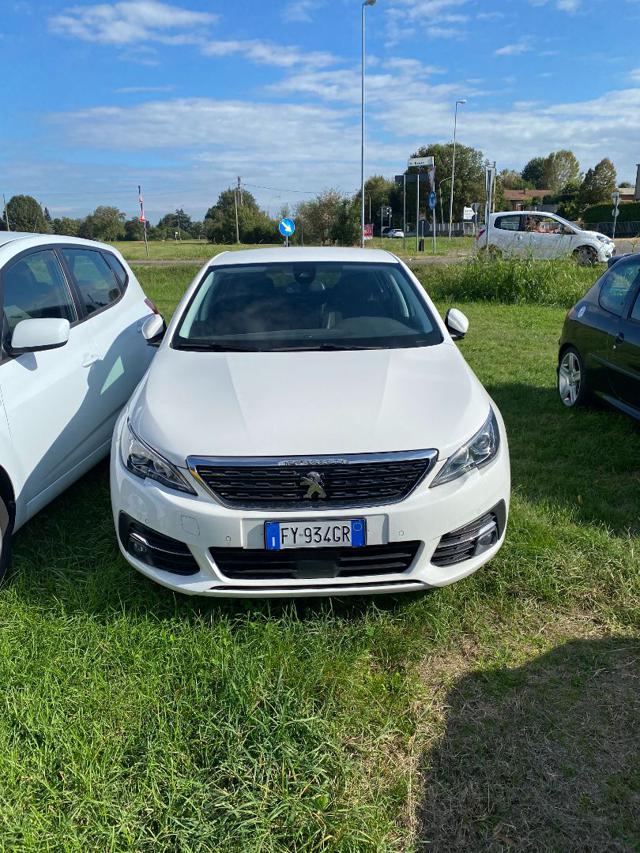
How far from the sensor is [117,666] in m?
2.56

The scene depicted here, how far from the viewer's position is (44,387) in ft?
11.3

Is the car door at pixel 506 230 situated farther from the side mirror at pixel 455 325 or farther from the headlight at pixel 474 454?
the headlight at pixel 474 454

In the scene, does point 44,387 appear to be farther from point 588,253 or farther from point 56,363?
point 588,253

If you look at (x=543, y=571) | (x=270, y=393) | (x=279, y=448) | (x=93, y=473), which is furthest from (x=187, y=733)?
(x=93, y=473)

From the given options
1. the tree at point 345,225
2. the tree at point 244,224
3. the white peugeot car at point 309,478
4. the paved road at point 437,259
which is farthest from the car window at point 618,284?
the tree at point 244,224

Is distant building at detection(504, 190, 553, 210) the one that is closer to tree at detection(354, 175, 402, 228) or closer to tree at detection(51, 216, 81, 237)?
tree at detection(354, 175, 402, 228)

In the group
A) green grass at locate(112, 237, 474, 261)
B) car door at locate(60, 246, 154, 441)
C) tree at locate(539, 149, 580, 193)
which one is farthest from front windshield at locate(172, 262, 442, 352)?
tree at locate(539, 149, 580, 193)

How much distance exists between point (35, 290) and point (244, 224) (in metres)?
58.8

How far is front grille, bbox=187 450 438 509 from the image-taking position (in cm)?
251

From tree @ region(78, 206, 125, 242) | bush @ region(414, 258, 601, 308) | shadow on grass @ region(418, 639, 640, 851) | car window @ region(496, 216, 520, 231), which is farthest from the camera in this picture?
tree @ region(78, 206, 125, 242)

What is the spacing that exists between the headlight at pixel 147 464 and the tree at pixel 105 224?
80.1 metres

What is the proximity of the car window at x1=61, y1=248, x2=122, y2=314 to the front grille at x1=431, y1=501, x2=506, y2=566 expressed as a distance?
293 centimetres

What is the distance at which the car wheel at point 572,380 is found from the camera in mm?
5570

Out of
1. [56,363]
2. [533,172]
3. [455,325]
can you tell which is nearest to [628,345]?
[455,325]
